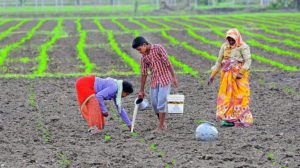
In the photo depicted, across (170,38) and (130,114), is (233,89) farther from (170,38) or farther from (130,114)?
(170,38)

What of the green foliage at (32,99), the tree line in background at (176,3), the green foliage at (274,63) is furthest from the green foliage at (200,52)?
the tree line in background at (176,3)

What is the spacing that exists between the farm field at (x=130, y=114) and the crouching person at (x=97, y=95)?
0.25 metres

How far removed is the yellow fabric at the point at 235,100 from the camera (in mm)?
12367

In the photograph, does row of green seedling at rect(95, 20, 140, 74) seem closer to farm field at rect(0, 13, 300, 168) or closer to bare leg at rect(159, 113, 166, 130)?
farm field at rect(0, 13, 300, 168)

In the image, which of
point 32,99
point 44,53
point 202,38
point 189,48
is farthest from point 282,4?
point 32,99

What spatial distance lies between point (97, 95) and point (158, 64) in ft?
3.35

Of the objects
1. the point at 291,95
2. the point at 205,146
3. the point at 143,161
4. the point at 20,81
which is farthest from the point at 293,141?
the point at 20,81

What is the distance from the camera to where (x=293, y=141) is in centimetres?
Result: 1102

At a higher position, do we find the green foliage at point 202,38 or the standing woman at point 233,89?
the standing woman at point 233,89

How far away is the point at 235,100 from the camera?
12.4 meters

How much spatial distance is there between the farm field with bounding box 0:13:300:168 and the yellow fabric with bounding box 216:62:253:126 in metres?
0.27

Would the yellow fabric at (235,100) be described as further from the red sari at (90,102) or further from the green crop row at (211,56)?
the green crop row at (211,56)

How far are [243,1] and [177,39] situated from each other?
46.0 m

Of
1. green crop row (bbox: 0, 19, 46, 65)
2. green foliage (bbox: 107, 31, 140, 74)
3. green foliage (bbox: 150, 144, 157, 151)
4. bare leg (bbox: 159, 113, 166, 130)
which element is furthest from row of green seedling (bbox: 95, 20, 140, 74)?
green foliage (bbox: 150, 144, 157, 151)
